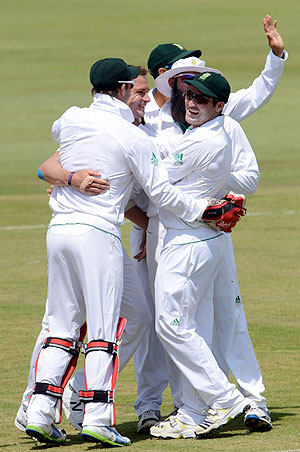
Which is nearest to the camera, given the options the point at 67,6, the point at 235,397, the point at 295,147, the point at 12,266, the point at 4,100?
the point at 235,397

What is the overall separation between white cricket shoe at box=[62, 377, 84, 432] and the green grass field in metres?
0.12

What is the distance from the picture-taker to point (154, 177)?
6.23 meters

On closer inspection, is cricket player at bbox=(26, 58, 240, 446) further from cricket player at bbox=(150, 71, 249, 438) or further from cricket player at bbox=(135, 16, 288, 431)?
cricket player at bbox=(135, 16, 288, 431)

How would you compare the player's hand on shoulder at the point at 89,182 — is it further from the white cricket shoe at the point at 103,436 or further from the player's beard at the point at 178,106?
the white cricket shoe at the point at 103,436

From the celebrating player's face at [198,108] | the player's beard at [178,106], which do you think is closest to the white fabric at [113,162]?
the celebrating player's face at [198,108]

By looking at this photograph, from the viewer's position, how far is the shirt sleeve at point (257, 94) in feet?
23.8

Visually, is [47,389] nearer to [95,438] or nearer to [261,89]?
[95,438]

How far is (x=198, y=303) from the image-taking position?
257 inches

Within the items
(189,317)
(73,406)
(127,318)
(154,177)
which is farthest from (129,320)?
(154,177)

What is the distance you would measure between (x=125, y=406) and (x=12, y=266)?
6537 millimetres

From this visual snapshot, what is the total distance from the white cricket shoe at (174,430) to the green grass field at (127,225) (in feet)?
0.36

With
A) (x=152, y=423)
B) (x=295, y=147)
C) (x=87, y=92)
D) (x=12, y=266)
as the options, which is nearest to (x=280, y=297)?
(x=12, y=266)

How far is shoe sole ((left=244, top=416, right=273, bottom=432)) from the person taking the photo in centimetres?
646

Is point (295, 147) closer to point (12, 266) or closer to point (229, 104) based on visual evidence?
point (12, 266)
